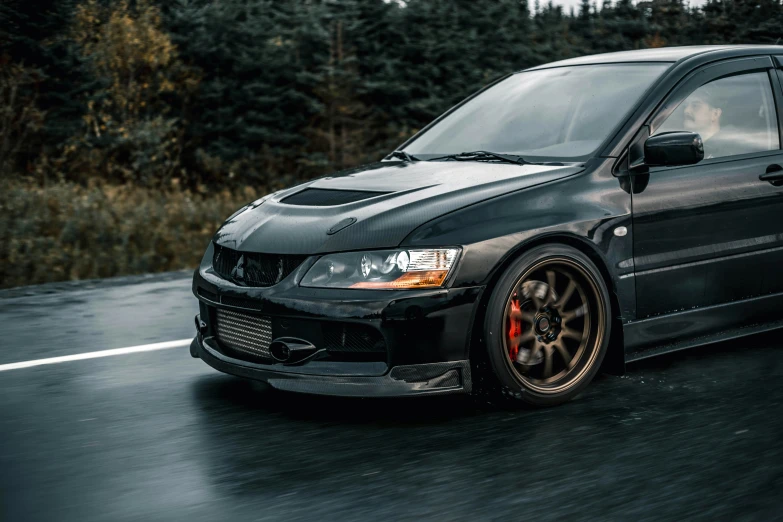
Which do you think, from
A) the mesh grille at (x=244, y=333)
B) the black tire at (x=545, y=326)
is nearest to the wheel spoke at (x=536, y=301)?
the black tire at (x=545, y=326)

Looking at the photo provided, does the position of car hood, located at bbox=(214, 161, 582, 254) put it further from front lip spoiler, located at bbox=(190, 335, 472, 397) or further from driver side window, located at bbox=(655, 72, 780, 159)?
driver side window, located at bbox=(655, 72, 780, 159)

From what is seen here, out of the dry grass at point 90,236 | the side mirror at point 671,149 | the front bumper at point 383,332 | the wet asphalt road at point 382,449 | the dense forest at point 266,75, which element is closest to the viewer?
the wet asphalt road at point 382,449

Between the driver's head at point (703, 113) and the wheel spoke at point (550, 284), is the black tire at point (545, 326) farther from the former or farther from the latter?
the driver's head at point (703, 113)

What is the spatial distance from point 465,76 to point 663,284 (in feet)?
91.4

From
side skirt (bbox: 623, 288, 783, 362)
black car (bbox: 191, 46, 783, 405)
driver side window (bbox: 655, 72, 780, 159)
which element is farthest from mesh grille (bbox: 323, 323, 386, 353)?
driver side window (bbox: 655, 72, 780, 159)

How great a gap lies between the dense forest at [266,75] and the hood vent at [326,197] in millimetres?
19935

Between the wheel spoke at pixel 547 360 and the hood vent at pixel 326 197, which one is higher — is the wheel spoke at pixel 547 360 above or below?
below

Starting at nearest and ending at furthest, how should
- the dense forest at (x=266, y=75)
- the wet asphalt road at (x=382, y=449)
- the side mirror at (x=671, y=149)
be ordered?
the wet asphalt road at (x=382, y=449) → the side mirror at (x=671, y=149) → the dense forest at (x=266, y=75)

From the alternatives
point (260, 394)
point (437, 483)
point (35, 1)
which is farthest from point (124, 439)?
point (35, 1)

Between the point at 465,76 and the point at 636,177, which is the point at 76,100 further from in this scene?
the point at 636,177

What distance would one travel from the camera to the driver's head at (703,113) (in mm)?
5445

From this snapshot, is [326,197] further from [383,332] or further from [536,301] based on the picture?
[536,301]

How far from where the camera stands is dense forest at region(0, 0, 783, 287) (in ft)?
89.4

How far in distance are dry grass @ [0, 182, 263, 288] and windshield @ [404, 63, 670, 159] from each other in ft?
15.1
